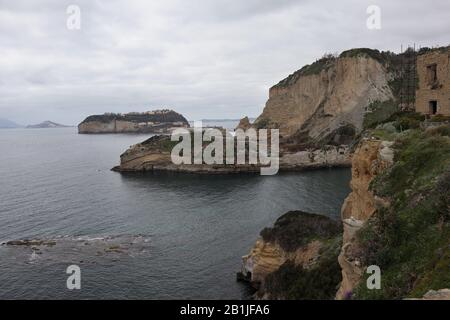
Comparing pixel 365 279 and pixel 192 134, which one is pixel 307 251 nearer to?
pixel 365 279

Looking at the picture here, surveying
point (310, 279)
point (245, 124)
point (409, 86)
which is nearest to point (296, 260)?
point (310, 279)

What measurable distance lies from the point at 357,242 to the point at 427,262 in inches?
155

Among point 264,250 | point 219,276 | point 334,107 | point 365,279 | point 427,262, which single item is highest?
point 334,107

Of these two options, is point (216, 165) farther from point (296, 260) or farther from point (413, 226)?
point (413, 226)

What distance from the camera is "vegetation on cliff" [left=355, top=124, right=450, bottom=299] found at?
40.7ft

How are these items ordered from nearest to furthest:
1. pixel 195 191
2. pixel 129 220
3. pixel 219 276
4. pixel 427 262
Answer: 1. pixel 427 262
2. pixel 219 276
3. pixel 129 220
4. pixel 195 191

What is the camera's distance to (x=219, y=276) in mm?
41094

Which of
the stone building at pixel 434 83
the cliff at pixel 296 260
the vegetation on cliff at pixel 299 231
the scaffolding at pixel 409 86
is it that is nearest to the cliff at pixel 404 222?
the cliff at pixel 296 260

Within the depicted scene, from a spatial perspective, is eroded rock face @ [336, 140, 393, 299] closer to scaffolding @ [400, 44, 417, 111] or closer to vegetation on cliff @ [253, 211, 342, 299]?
vegetation on cliff @ [253, 211, 342, 299]

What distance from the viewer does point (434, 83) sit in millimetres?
30750

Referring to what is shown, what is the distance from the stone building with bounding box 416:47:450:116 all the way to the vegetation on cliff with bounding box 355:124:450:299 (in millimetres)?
10562

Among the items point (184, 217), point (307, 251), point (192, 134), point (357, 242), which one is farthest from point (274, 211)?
point (192, 134)

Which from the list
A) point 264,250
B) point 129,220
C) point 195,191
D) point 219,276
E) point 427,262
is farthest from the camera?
point 195,191

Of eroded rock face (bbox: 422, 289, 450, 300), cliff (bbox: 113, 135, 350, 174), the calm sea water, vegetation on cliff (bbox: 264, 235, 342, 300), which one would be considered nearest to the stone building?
vegetation on cliff (bbox: 264, 235, 342, 300)
